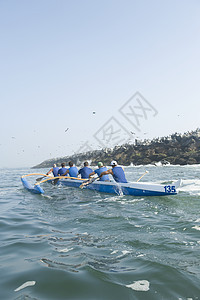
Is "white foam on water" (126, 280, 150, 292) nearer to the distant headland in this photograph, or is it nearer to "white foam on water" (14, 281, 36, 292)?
"white foam on water" (14, 281, 36, 292)

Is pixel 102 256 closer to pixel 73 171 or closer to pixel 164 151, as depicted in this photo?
pixel 73 171

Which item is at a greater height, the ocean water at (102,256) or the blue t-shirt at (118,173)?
the blue t-shirt at (118,173)

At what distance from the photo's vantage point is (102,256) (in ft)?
14.3

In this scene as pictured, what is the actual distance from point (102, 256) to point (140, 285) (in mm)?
1227

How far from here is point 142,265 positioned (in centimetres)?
387

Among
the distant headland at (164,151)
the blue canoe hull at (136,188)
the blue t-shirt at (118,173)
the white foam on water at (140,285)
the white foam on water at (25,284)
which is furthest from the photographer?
the distant headland at (164,151)

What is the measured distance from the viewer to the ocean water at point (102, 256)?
10.4 ft

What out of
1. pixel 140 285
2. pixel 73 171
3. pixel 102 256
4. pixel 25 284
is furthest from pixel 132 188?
pixel 25 284

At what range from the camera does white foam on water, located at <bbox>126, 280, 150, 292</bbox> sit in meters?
3.15

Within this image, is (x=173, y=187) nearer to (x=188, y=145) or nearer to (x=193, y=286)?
(x=193, y=286)

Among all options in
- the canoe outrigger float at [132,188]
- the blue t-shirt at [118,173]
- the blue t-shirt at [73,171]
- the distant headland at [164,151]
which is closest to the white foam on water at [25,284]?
the canoe outrigger float at [132,188]

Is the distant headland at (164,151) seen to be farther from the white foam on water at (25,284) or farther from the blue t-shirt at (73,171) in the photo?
the white foam on water at (25,284)

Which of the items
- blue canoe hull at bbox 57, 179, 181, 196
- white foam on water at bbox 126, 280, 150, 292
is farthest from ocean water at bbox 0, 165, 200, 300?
blue canoe hull at bbox 57, 179, 181, 196

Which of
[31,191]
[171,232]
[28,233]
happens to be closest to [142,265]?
[171,232]
